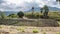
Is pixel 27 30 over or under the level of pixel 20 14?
under

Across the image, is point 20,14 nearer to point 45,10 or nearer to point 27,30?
point 27,30

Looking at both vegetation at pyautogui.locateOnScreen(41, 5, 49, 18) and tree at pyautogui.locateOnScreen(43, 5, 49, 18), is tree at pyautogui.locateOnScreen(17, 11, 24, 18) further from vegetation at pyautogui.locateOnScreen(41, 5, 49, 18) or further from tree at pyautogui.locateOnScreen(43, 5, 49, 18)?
tree at pyautogui.locateOnScreen(43, 5, 49, 18)

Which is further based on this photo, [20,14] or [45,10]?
[45,10]

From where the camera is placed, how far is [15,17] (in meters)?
8.84

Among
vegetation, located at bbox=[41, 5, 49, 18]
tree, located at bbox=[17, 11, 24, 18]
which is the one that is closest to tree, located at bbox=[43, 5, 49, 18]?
vegetation, located at bbox=[41, 5, 49, 18]

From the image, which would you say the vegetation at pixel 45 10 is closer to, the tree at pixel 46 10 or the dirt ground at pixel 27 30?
the tree at pixel 46 10

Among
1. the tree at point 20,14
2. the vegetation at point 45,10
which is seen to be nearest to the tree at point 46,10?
the vegetation at point 45,10

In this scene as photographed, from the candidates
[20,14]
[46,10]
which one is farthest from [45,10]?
[20,14]

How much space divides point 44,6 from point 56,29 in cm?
146

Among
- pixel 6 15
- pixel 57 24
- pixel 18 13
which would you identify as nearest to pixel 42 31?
pixel 57 24

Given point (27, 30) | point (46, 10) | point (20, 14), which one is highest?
point (46, 10)

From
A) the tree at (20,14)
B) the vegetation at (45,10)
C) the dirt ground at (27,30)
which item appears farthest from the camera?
the vegetation at (45,10)

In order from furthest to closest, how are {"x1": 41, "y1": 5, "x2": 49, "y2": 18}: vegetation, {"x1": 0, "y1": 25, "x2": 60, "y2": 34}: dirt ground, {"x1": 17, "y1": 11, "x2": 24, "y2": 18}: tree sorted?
1. {"x1": 41, "y1": 5, "x2": 49, "y2": 18}: vegetation
2. {"x1": 17, "y1": 11, "x2": 24, "y2": 18}: tree
3. {"x1": 0, "y1": 25, "x2": 60, "y2": 34}: dirt ground

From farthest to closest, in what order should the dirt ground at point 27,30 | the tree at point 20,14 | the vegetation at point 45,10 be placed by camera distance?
the vegetation at point 45,10
the tree at point 20,14
the dirt ground at point 27,30
